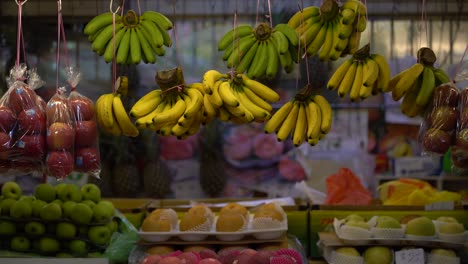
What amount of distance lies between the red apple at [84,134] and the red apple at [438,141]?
1.68 meters

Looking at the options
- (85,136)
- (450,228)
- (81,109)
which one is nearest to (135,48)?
(81,109)

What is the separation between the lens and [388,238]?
4.20 m

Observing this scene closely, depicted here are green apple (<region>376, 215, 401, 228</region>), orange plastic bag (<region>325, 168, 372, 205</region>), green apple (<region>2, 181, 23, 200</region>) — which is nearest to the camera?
green apple (<region>376, 215, 401, 228</region>)

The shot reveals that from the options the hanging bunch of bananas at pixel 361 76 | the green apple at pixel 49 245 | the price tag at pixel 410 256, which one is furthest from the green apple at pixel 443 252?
the green apple at pixel 49 245

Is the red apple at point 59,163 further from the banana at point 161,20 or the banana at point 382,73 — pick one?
the banana at point 382,73

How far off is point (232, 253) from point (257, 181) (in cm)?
270

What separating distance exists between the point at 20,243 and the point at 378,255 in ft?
7.10

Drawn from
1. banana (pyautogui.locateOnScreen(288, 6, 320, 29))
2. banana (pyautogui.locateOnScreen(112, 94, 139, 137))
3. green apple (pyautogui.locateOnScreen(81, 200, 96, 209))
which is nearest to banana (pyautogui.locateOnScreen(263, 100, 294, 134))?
banana (pyautogui.locateOnScreen(288, 6, 320, 29))

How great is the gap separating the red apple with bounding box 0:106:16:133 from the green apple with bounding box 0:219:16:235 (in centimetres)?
119

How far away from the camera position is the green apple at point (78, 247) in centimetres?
438

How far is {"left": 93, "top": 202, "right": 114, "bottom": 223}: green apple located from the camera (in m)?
4.45

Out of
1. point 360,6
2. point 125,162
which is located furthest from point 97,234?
point 360,6

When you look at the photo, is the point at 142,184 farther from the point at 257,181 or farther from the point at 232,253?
the point at 232,253

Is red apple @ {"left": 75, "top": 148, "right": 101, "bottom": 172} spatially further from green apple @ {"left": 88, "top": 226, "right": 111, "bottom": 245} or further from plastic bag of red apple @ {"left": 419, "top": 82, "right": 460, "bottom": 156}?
plastic bag of red apple @ {"left": 419, "top": 82, "right": 460, "bottom": 156}
